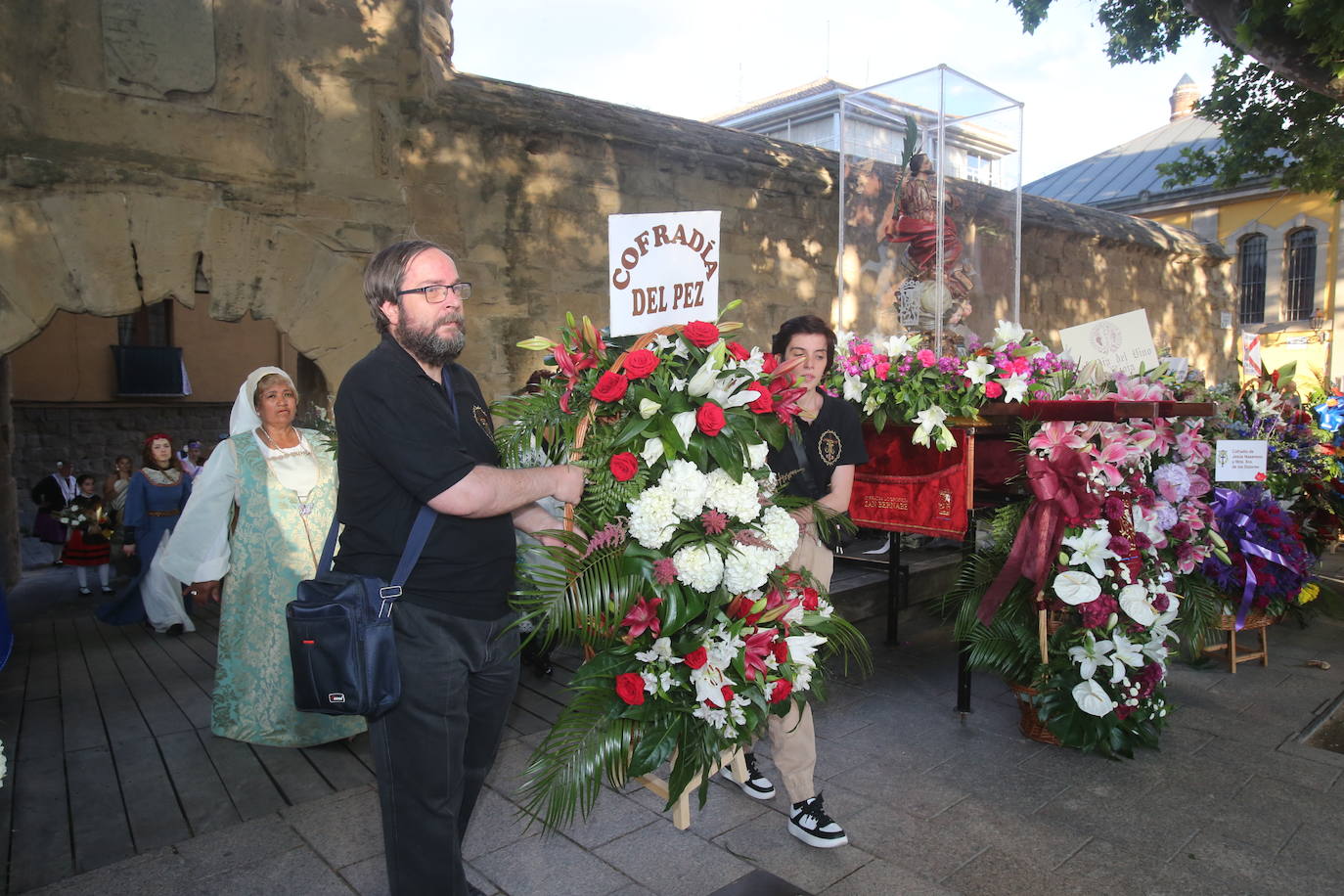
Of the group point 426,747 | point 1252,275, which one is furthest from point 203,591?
point 1252,275

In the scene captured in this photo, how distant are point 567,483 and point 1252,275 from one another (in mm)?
29458

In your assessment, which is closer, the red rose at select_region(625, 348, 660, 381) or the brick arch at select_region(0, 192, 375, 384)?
the red rose at select_region(625, 348, 660, 381)

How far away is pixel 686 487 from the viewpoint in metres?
2.33

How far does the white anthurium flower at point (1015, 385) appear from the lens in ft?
13.3

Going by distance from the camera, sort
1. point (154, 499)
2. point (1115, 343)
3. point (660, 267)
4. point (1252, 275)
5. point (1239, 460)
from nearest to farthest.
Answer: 1. point (660, 267)
2. point (1115, 343)
3. point (1239, 460)
4. point (154, 499)
5. point (1252, 275)

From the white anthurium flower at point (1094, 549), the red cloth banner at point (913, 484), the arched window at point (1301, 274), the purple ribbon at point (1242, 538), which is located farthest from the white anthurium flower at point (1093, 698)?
the arched window at point (1301, 274)

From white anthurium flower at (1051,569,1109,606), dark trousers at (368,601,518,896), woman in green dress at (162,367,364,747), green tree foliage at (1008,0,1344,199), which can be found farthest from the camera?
green tree foliage at (1008,0,1344,199)

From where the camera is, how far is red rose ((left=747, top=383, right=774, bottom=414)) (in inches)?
96.3

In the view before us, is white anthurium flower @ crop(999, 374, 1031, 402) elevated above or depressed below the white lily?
below

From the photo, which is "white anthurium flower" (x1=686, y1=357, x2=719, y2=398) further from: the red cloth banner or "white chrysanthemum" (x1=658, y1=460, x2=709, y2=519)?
the red cloth banner

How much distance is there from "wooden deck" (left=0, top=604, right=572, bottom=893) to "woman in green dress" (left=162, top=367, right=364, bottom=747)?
16 cm

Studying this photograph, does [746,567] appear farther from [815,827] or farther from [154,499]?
[154,499]

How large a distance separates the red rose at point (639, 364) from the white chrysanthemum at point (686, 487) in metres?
0.27

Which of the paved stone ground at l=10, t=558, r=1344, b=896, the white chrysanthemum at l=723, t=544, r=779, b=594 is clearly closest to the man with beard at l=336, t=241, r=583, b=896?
the white chrysanthemum at l=723, t=544, r=779, b=594
